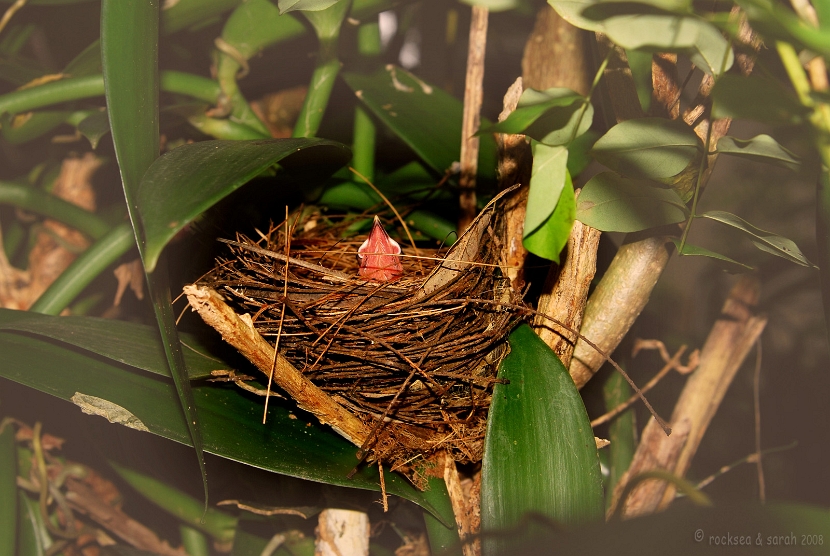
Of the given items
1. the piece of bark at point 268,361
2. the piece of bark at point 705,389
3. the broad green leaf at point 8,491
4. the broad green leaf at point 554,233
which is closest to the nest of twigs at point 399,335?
the piece of bark at point 268,361

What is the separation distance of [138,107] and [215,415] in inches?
9.6

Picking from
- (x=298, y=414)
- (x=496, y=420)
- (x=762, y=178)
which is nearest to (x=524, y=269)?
(x=496, y=420)

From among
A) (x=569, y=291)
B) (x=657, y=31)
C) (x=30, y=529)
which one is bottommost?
(x=30, y=529)

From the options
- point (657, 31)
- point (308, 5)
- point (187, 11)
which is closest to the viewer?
point (657, 31)

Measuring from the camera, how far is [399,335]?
46 cm

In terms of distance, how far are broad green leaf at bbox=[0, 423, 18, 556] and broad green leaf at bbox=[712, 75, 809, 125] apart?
Result: 78 cm

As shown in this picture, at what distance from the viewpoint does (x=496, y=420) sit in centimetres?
44

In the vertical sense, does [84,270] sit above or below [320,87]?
below

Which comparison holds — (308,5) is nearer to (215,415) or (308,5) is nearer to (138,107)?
(138,107)

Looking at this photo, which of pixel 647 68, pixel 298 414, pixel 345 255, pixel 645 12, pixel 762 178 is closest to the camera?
pixel 645 12

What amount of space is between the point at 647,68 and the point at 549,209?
167 mm

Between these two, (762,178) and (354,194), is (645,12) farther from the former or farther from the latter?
(762,178)

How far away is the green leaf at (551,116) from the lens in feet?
0.94

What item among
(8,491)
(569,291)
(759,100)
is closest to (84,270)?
(8,491)
